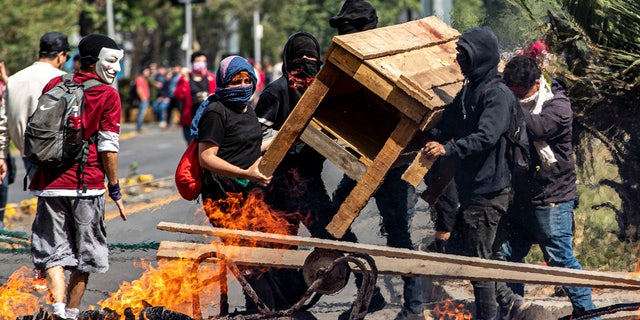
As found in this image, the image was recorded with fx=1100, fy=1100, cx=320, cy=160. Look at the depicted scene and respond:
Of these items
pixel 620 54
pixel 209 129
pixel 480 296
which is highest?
pixel 620 54

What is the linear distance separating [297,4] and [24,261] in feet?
112

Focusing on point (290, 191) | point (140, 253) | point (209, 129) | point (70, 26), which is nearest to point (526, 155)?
point (290, 191)

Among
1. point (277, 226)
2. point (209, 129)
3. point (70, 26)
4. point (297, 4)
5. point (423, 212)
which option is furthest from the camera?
point (297, 4)

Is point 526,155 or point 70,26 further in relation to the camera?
point 70,26

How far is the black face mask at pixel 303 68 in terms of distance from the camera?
6.80 m

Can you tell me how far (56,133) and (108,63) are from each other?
0.51 metres

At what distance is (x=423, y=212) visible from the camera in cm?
706

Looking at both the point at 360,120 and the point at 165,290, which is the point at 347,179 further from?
the point at 165,290

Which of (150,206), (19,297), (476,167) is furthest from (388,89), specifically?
(150,206)

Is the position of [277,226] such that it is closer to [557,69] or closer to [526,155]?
[526,155]

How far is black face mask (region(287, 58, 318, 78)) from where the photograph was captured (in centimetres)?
680

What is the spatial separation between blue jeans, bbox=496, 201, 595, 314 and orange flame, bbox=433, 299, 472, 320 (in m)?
0.64

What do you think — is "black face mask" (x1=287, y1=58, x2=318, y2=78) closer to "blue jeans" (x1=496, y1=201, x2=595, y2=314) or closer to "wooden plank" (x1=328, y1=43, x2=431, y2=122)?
"wooden plank" (x1=328, y1=43, x2=431, y2=122)

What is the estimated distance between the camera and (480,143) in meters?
6.09
